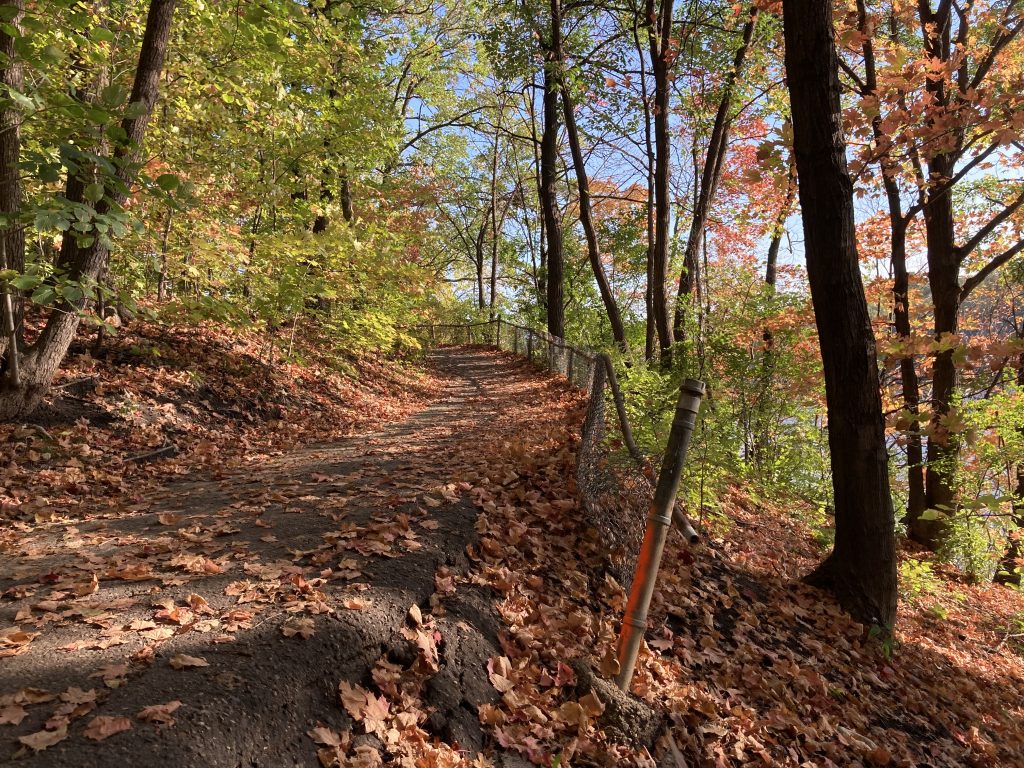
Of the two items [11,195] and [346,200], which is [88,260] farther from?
[346,200]

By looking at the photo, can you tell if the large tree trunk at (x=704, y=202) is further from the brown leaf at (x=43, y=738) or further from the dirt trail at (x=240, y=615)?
the brown leaf at (x=43, y=738)

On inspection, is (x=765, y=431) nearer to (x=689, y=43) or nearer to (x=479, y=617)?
(x=689, y=43)

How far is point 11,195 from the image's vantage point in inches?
207

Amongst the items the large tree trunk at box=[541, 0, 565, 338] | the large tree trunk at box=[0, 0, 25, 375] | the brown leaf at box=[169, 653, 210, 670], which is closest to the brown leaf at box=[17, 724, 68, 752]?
the brown leaf at box=[169, 653, 210, 670]

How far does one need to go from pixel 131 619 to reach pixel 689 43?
12128mm

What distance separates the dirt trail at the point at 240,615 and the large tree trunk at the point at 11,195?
7.71 ft

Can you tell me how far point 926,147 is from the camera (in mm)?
5359

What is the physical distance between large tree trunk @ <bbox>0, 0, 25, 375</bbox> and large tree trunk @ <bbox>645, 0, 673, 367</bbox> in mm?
8836

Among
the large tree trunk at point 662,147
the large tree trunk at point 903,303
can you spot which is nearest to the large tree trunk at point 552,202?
the large tree trunk at point 662,147

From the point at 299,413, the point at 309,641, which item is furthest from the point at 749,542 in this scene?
the point at 299,413

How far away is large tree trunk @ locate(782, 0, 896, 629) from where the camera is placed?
479 cm

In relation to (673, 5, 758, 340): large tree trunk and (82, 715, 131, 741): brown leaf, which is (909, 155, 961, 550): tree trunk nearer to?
(673, 5, 758, 340): large tree trunk

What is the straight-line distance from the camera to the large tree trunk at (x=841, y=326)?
15.7 ft

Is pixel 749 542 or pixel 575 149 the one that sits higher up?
pixel 575 149
